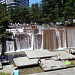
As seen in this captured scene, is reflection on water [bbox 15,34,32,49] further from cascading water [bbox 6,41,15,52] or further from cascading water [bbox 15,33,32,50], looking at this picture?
cascading water [bbox 6,41,15,52]

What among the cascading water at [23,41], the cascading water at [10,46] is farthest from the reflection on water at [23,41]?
the cascading water at [10,46]

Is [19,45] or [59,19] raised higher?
[59,19]

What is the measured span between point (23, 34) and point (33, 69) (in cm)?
1857

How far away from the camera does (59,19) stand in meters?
57.3

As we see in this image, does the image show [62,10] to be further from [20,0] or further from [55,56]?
[20,0]

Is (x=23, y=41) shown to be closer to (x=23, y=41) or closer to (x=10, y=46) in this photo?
(x=23, y=41)

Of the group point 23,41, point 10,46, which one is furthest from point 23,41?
point 10,46

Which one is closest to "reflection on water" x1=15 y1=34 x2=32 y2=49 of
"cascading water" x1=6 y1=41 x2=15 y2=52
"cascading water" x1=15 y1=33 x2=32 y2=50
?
"cascading water" x1=15 y1=33 x2=32 y2=50

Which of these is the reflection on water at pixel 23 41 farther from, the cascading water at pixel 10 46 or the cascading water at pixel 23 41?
the cascading water at pixel 10 46

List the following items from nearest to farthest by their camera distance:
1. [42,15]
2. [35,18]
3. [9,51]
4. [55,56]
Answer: [55,56] < [9,51] < [42,15] < [35,18]

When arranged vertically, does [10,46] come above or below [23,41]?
below

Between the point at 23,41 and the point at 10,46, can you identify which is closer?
the point at 10,46

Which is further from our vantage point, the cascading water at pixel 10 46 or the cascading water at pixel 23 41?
the cascading water at pixel 23 41

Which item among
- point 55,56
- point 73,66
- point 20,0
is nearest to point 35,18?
point 55,56
